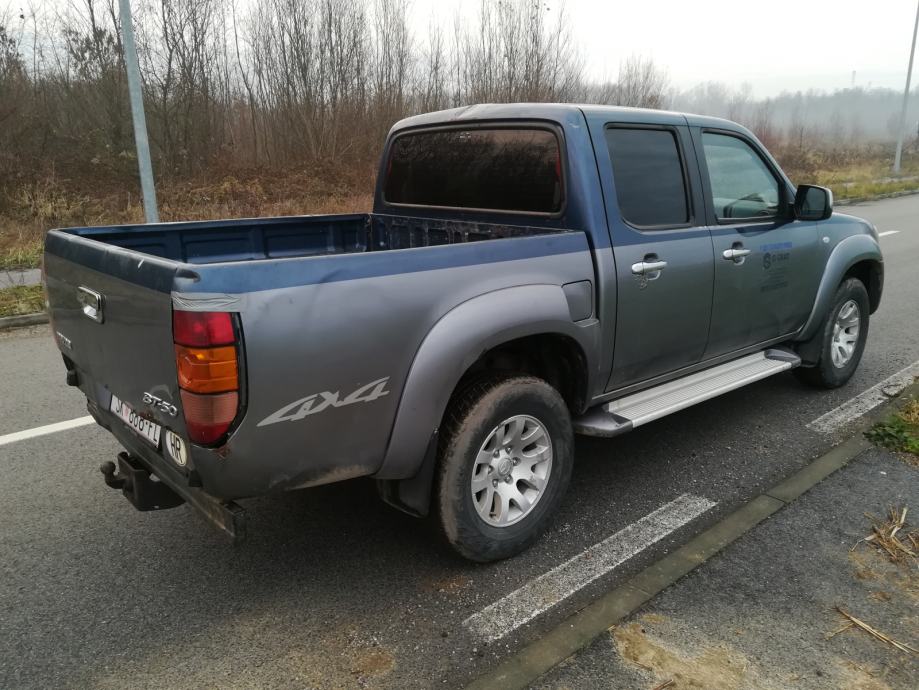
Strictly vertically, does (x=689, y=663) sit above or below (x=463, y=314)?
below

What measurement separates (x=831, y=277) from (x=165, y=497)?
14.4ft

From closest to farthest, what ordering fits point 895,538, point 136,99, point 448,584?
point 448,584 → point 895,538 → point 136,99

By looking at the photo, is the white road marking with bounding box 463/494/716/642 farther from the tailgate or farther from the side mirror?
the side mirror

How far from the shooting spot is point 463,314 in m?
2.75

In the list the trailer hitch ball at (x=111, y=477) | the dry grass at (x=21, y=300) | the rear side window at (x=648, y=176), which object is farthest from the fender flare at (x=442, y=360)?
the dry grass at (x=21, y=300)

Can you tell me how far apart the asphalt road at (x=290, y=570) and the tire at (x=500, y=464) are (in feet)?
0.54

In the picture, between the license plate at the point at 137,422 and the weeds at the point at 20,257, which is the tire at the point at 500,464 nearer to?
the license plate at the point at 137,422

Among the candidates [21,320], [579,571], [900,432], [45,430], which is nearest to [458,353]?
[579,571]

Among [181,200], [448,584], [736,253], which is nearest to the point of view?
[448,584]

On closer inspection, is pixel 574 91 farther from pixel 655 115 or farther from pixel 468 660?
pixel 468 660

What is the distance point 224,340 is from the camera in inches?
86.5

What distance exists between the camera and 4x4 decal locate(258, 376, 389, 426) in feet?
7.75

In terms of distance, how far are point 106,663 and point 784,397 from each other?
4.62 m

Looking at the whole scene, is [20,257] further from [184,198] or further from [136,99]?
[184,198]
